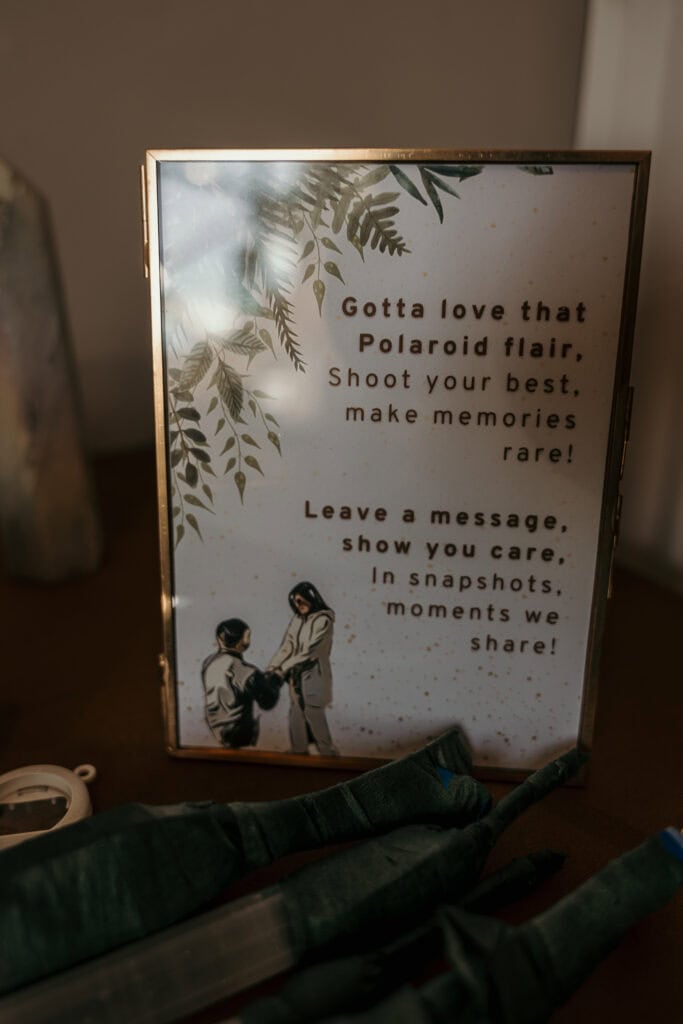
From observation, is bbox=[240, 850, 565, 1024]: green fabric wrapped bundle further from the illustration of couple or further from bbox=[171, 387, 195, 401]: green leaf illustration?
bbox=[171, 387, 195, 401]: green leaf illustration

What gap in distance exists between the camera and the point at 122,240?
0.74 m

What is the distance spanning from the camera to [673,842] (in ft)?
0.91

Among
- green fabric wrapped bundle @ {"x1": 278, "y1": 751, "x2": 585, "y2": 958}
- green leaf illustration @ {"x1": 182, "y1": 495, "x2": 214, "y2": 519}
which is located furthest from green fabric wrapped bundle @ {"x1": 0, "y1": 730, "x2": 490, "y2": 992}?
green leaf illustration @ {"x1": 182, "y1": 495, "x2": 214, "y2": 519}

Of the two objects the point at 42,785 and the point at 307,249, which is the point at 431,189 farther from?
the point at 42,785

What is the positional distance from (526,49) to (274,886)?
0.67m

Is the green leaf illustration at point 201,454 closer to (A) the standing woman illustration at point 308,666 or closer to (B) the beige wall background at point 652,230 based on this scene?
(A) the standing woman illustration at point 308,666

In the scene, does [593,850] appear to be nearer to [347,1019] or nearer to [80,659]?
[347,1019]

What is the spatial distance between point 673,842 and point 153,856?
0.58 feet

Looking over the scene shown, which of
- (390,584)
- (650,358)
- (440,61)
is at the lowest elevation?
(390,584)

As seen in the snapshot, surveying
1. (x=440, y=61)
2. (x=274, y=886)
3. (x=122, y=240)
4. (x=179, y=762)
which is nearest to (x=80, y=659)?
(x=179, y=762)

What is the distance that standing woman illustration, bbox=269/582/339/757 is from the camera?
0.38 metres

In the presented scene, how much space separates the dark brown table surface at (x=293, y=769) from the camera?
305 millimetres

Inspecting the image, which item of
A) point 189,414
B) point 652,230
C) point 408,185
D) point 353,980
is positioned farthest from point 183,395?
point 652,230

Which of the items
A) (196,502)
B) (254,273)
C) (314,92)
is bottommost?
(196,502)
